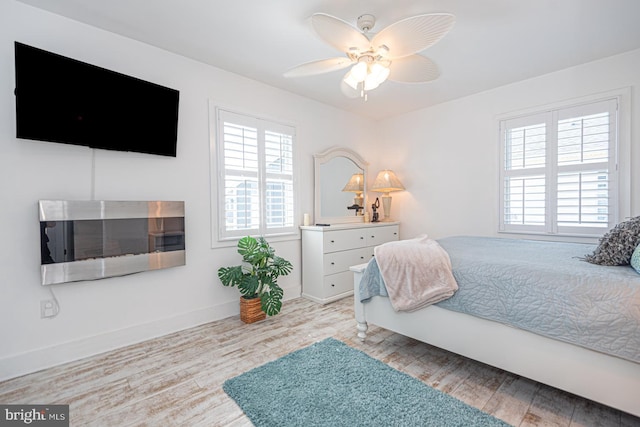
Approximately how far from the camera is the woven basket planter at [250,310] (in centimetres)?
287

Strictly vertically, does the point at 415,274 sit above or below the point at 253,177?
below

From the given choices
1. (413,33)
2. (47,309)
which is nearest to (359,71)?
(413,33)

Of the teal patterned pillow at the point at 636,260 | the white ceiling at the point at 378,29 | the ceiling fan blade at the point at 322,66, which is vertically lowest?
the teal patterned pillow at the point at 636,260

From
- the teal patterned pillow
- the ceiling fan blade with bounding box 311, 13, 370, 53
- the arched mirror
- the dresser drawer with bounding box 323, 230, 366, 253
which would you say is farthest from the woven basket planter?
the teal patterned pillow

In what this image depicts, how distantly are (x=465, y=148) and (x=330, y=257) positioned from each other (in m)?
2.24

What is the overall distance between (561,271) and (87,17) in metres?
3.60

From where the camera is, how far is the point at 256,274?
2.89m

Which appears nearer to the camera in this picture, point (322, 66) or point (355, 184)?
point (322, 66)

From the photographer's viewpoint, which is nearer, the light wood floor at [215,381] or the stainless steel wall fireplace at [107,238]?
the light wood floor at [215,381]

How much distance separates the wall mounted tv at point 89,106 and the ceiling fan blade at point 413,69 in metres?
1.91

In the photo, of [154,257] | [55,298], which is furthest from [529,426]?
[55,298]

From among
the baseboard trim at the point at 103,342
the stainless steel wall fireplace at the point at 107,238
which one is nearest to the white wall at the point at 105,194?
the baseboard trim at the point at 103,342

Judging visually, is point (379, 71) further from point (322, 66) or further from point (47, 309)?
point (47, 309)

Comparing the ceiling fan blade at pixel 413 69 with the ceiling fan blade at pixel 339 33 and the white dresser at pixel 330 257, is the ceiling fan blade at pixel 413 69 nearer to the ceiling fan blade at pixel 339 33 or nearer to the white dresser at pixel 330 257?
the ceiling fan blade at pixel 339 33
